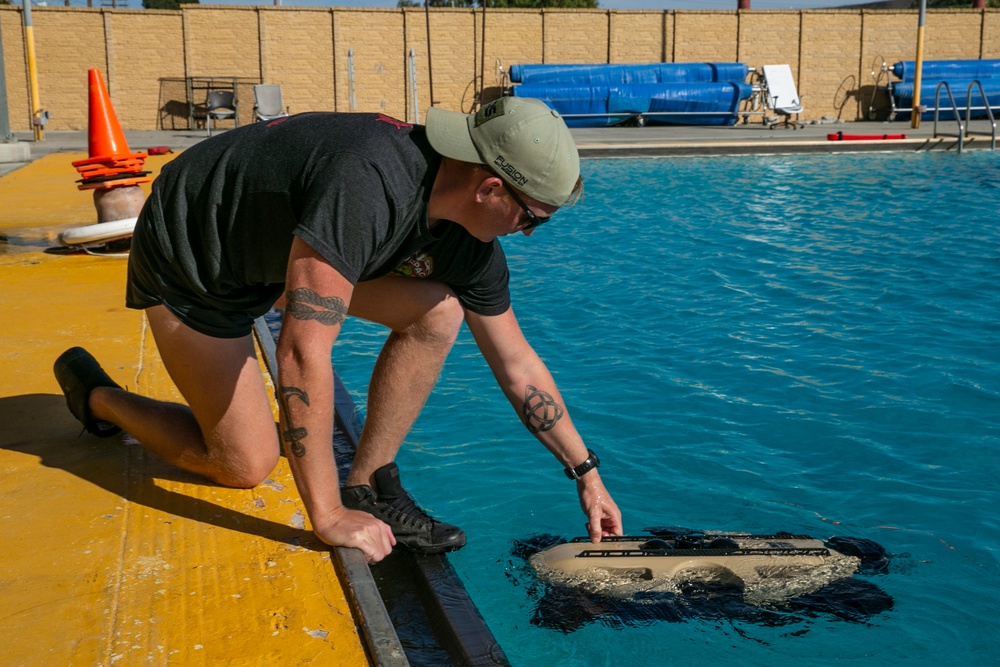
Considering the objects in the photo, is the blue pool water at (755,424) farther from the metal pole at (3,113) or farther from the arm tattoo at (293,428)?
the metal pole at (3,113)

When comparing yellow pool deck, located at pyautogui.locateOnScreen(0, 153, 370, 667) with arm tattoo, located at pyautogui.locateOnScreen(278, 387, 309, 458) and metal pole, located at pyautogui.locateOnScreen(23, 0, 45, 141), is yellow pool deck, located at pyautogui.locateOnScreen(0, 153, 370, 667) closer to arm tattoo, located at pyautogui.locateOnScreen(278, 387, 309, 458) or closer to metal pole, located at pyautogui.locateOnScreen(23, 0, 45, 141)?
arm tattoo, located at pyautogui.locateOnScreen(278, 387, 309, 458)

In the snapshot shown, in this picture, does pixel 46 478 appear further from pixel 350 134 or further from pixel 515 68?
pixel 515 68

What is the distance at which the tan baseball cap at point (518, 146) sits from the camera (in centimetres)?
236

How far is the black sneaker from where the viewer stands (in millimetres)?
2934

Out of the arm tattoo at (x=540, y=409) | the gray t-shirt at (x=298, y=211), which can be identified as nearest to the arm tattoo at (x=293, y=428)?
the gray t-shirt at (x=298, y=211)

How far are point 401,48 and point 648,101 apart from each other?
276 inches

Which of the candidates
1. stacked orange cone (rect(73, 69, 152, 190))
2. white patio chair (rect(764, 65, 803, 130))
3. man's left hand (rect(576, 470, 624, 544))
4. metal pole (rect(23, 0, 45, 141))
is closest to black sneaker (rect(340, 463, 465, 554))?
man's left hand (rect(576, 470, 624, 544))

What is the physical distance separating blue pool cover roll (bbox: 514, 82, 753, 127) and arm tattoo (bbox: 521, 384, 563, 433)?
2343cm

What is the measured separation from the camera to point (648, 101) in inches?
1032

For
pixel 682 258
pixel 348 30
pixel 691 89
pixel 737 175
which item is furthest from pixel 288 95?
pixel 682 258

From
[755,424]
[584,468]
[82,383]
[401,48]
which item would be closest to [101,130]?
[82,383]

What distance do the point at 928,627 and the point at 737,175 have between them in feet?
43.9

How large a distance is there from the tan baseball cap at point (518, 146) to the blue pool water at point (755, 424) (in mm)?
1490

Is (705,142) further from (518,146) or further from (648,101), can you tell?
(518,146)
